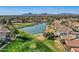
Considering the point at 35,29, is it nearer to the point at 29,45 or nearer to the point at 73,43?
the point at 29,45

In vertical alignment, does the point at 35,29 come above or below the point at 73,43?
above

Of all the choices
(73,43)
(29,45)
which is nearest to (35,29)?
(29,45)

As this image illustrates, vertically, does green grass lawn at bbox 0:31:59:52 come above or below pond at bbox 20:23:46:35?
below

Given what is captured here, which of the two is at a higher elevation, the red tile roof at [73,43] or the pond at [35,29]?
the pond at [35,29]

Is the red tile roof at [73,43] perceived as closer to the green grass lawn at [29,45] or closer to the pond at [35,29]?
the green grass lawn at [29,45]

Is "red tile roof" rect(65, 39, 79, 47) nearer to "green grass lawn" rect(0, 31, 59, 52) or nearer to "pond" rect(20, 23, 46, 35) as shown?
"green grass lawn" rect(0, 31, 59, 52)

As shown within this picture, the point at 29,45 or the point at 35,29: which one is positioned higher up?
the point at 35,29

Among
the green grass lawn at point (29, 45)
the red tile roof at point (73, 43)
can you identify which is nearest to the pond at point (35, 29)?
the green grass lawn at point (29, 45)

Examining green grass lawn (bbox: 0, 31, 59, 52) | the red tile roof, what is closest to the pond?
green grass lawn (bbox: 0, 31, 59, 52)
